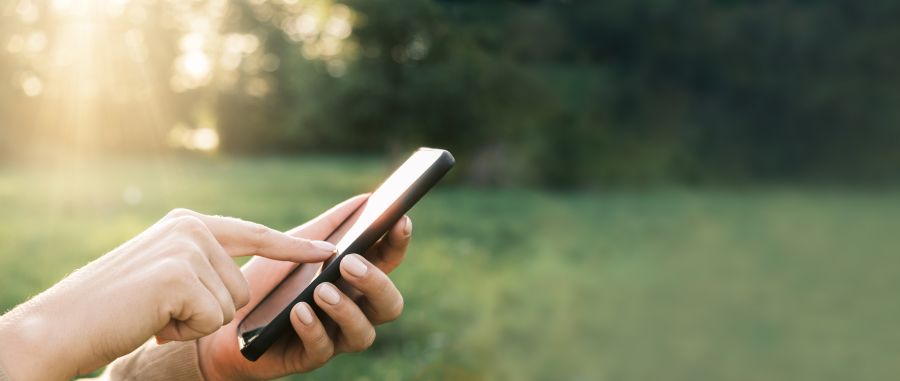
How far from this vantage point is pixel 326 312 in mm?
1840

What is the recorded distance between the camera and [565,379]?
18.3 feet

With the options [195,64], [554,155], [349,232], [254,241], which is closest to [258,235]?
[254,241]

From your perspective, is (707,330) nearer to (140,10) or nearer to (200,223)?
(200,223)

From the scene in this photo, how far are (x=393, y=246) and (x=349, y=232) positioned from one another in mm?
160

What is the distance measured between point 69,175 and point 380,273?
74.8 feet

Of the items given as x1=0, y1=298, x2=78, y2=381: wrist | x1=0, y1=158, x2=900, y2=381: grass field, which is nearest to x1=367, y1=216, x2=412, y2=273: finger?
x1=0, y1=298, x2=78, y2=381: wrist

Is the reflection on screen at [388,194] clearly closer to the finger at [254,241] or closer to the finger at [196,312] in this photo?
the finger at [254,241]

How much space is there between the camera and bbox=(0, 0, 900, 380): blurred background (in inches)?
322

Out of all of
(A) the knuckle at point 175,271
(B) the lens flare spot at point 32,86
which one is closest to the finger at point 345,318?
(A) the knuckle at point 175,271

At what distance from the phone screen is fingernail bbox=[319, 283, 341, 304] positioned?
60 mm

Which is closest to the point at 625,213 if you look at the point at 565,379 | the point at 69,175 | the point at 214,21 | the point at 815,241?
the point at 815,241

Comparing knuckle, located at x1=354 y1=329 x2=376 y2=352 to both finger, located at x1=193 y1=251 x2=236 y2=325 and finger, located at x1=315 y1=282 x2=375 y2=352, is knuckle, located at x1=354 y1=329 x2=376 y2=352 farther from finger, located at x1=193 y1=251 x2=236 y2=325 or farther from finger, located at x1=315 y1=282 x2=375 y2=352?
finger, located at x1=193 y1=251 x2=236 y2=325

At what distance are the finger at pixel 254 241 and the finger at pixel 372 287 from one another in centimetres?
7

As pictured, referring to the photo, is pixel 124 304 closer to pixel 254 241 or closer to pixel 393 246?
pixel 254 241
